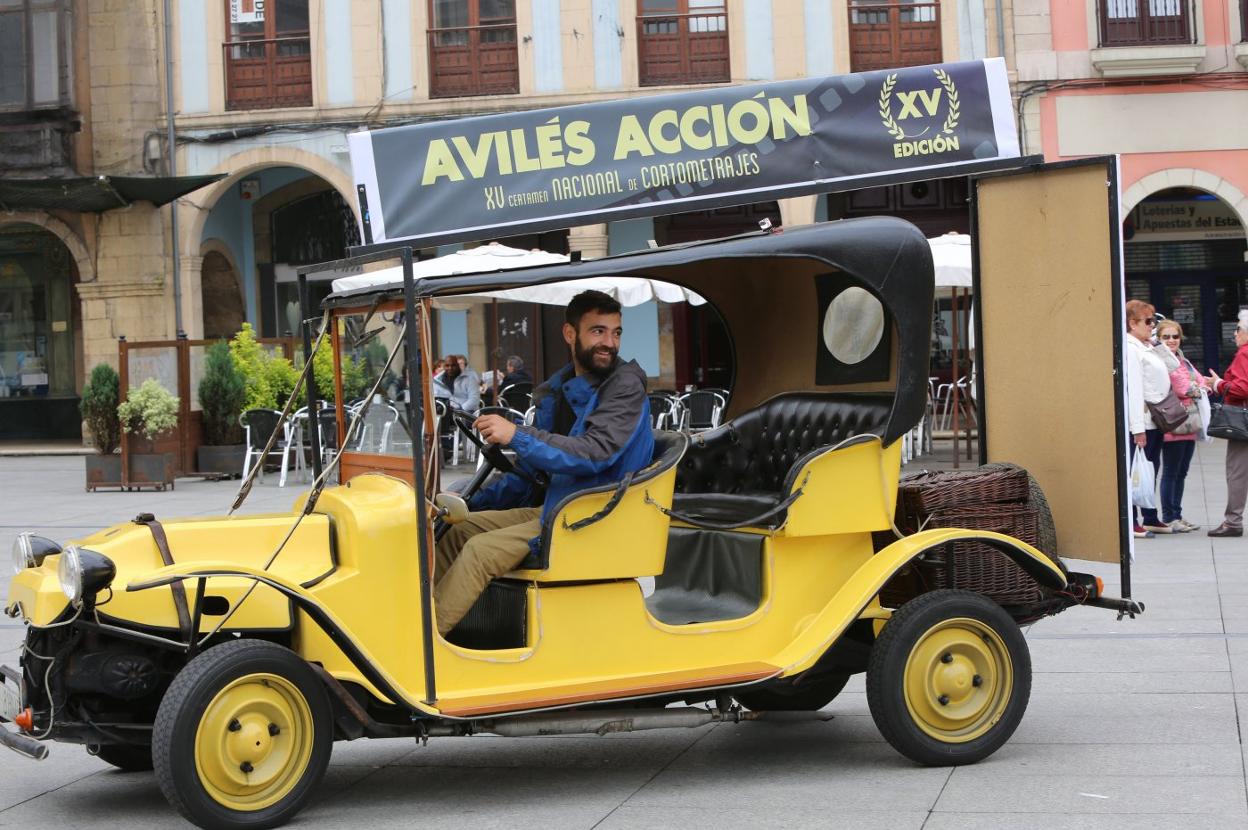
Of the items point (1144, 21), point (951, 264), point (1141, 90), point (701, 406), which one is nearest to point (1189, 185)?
point (1141, 90)

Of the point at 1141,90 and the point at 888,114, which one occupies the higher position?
the point at 1141,90

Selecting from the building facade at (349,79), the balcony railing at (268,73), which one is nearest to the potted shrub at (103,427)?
the building facade at (349,79)

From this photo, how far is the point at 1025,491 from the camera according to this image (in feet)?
21.2

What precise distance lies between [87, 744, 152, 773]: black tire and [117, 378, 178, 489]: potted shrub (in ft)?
40.7

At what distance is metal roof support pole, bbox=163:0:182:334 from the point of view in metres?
25.8

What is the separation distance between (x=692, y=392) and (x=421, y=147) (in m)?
14.6

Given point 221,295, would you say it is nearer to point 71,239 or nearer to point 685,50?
point 71,239

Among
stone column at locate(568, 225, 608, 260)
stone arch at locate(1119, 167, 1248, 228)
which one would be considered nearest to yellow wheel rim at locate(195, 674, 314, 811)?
stone column at locate(568, 225, 608, 260)

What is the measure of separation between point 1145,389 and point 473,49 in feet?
49.9

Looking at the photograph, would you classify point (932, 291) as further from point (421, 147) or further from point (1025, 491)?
point (421, 147)

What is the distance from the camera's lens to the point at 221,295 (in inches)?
1099

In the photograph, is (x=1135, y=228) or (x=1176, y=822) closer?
(x=1176, y=822)

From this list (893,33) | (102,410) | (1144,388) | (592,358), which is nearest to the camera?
(592,358)

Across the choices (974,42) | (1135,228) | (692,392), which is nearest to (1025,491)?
(692,392)
